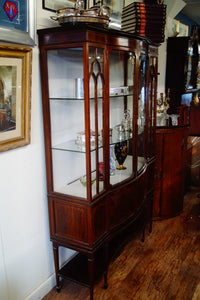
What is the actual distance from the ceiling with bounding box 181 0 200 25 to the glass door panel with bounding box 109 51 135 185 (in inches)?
81.1

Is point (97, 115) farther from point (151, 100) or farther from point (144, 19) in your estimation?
point (144, 19)

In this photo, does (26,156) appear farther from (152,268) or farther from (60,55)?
(152,268)

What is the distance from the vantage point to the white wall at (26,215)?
5.46 ft

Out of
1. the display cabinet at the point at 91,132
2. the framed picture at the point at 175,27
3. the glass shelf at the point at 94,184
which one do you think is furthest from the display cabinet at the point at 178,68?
the glass shelf at the point at 94,184

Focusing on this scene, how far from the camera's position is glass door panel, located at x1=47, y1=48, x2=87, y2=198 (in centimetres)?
173

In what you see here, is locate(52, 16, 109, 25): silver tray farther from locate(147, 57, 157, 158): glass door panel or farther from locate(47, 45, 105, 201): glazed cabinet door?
locate(147, 57, 157, 158): glass door panel

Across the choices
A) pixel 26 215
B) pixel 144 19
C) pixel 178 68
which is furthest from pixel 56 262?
pixel 178 68

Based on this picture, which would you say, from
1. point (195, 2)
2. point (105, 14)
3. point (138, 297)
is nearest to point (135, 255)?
point (138, 297)

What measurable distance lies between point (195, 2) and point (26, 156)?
3.02 meters

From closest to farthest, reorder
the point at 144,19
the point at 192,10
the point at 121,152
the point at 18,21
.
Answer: the point at 18,21
the point at 121,152
the point at 144,19
the point at 192,10

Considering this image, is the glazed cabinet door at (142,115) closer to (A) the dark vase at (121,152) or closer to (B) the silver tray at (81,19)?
(A) the dark vase at (121,152)

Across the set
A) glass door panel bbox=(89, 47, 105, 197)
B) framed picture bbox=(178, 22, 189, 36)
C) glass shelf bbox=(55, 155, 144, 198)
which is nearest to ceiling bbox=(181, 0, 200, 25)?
framed picture bbox=(178, 22, 189, 36)

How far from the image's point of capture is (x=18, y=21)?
151cm

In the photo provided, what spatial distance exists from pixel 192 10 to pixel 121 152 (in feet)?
9.42
